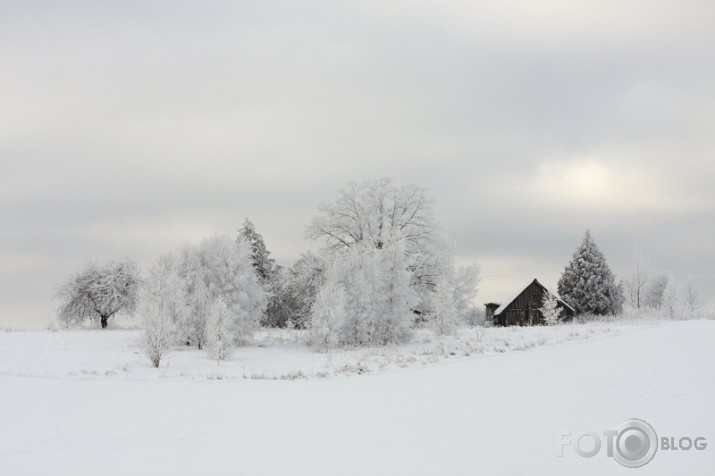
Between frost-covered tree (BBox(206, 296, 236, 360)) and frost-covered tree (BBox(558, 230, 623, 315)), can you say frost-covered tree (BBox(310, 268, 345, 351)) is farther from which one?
frost-covered tree (BBox(558, 230, 623, 315))

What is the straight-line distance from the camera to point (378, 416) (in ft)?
35.0

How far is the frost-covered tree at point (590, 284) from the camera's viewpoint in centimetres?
5734

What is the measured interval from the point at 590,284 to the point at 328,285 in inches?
1352

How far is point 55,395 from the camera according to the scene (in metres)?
14.1

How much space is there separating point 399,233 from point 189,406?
88.5 ft

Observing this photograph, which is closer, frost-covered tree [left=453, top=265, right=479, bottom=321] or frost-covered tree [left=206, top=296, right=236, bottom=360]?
frost-covered tree [left=206, top=296, right=236, bottom=360]

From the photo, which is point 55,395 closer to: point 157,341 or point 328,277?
point 157,341

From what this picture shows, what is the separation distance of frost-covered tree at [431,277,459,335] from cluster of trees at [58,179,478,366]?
0.06 metres

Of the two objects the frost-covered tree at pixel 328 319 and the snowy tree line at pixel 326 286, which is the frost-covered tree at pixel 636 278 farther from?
the frost-covered tree at pixel 328 319

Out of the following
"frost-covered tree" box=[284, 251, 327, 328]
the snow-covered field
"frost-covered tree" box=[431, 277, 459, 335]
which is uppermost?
"frost-covered tree" box=[284, 251, 327, 328]

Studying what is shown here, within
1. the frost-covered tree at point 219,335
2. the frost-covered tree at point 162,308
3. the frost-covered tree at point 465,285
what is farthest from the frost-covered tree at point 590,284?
the frost-covered tree at point 162,308

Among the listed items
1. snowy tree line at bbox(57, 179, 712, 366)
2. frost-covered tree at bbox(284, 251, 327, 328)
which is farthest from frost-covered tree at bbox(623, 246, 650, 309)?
frost-covered tree at bbox(284, 251, 327, 328)

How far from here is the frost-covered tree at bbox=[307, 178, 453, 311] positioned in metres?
40.8

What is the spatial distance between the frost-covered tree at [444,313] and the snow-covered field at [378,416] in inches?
656
